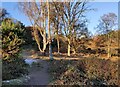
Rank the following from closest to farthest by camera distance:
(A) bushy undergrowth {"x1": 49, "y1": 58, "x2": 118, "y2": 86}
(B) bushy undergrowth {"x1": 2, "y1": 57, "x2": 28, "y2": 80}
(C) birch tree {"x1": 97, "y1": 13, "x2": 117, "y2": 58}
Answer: (A) bushy undergrowth {"x1": 49, "y1": 58, "x2": 118, "y2": 86}, (B) bushy undergrowth {"x1": 2, "y1": 57, "x2": 28, "y2": 80}, (C) birch tree {"x1": 97, "y1": 13, "x2": 117, "y2": 58}

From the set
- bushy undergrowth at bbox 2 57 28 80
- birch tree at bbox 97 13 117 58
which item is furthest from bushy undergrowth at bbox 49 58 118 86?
birch tree at bbox 97 13 117 58

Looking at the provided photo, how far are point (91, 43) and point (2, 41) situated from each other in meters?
17.3

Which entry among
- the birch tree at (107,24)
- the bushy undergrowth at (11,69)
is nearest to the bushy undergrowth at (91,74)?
the bushy undergrowth at (11,69)

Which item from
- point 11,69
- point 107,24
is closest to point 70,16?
point 107,24

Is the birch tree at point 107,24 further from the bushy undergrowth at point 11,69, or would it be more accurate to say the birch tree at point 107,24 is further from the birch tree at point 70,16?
the bushy undergrowth at point 11,69

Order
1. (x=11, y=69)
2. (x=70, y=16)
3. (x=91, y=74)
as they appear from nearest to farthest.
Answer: (x=91, y=74), (x=11, y=69), (x=70, y=16)

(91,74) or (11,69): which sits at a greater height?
(11,69)

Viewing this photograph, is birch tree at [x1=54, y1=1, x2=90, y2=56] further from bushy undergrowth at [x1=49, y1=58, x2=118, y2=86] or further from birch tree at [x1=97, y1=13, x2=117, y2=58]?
bushy undergrowth at [x1=49, y1=58, x2=118, y2=86]

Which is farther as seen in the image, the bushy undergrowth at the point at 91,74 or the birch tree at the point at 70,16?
the birch tree at the point at 70,16

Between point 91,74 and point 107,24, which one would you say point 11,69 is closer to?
point 91,74

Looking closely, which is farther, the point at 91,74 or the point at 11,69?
the point at 11,69

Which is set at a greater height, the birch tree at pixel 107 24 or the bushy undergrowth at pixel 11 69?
the birch tree at pixel 107 24

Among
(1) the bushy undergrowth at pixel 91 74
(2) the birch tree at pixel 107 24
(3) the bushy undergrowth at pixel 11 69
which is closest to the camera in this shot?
(1) the bushy undergrowth at pixel 91 74

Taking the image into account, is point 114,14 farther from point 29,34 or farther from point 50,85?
point 50,85
